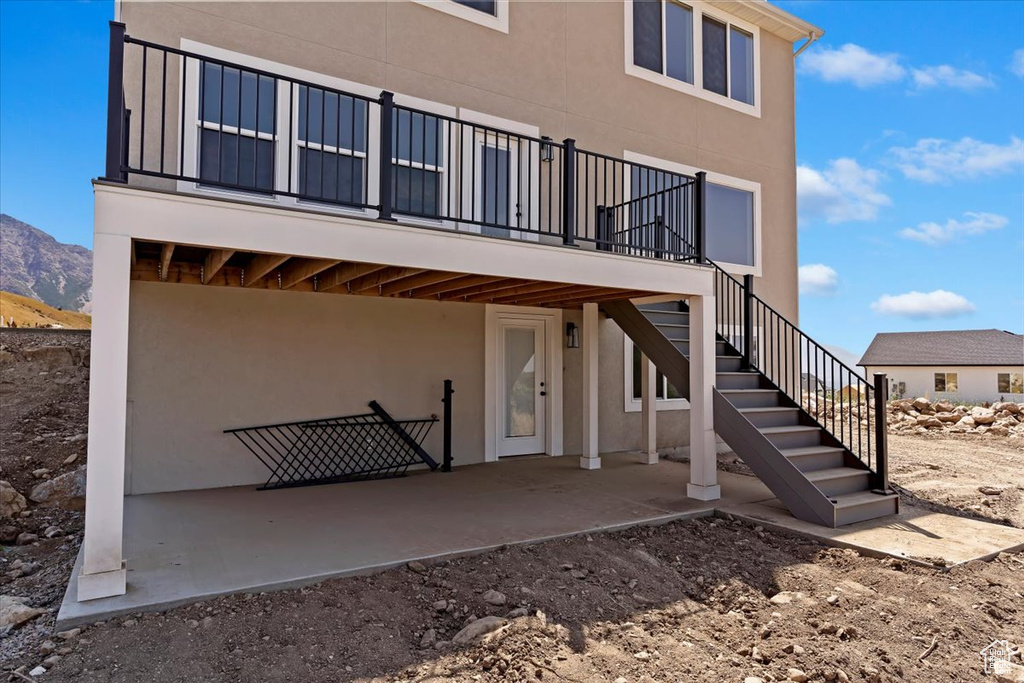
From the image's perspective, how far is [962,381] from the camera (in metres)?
29.4

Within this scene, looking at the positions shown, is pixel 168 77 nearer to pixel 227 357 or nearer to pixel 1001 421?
pixel 227 357

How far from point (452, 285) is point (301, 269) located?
1.57 m

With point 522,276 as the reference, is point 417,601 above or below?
below

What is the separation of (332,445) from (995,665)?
245 inches

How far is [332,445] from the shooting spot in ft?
23.7

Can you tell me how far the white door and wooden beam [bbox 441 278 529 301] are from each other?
0.98 m

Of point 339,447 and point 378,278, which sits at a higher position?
point 378,278

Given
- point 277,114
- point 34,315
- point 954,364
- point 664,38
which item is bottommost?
point 954,364

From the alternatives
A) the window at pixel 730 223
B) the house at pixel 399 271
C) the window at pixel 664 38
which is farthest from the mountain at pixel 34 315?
the window at pixel 730 223

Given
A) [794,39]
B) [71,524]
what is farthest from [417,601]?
[794,39]

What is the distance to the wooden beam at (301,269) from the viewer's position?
5078 mm

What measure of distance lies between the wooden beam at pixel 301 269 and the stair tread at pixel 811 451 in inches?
183

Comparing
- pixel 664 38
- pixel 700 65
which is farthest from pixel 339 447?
pixel 700 65

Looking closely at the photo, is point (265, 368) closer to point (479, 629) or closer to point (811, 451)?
point (479, 629)
